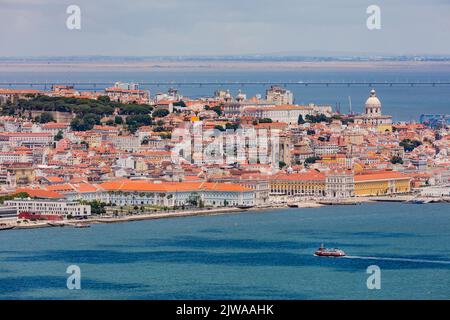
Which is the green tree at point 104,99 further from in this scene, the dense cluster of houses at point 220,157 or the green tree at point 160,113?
the green tree at point 160,113


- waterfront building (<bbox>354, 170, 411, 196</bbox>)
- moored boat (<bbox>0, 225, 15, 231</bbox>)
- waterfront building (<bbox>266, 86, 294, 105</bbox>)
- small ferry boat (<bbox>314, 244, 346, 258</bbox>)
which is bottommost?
waterfront building (<bbox>354, 170, 411, 196</bbox>)

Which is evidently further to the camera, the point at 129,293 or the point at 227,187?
the point at 227,187

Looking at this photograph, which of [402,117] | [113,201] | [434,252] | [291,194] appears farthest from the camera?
[402,117]

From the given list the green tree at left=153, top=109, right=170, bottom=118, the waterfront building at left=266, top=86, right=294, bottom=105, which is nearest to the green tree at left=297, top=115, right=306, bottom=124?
the green tree at left=153, top=109, right=170, bottom=118

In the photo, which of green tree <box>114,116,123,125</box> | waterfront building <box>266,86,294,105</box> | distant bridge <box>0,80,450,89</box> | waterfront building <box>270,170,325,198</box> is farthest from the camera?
distant bridge <box>0,80,450,89</box>

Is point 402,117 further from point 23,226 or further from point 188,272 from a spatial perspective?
point 188,272

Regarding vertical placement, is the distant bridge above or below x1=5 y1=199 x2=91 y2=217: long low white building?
above

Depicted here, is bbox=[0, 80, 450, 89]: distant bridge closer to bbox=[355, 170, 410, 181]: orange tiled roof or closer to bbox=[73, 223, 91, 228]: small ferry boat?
bbox=[355, 170, 410, 181]: orange tiled roof

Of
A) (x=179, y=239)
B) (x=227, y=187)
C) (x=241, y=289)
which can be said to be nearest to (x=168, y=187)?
(x=227, y=187)
